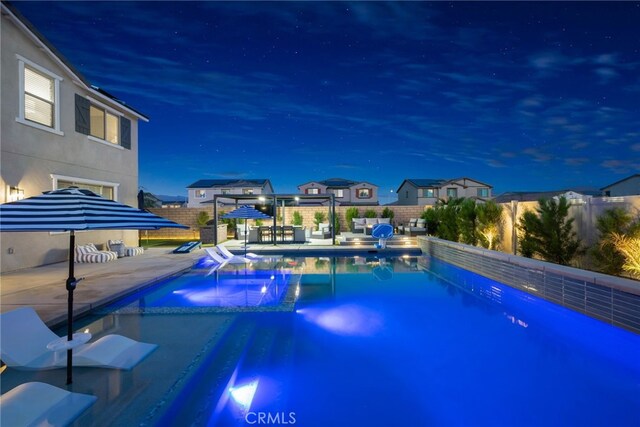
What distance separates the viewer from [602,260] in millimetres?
7301

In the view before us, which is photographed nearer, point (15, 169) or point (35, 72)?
point (15, 169)

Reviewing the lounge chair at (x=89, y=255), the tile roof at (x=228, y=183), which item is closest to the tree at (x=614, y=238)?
the lounge chair at (x=89, y=255)

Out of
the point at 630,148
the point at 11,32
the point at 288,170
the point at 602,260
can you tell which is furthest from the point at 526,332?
the point at 630,148

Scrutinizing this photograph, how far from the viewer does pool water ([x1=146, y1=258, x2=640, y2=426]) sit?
353cm

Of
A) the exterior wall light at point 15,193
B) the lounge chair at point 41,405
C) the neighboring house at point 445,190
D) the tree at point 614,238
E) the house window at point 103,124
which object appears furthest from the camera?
the neighboring house at point 445,190

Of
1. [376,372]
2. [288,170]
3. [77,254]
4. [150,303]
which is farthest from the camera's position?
[288,170]

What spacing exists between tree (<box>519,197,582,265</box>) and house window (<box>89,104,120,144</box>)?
14734 mm

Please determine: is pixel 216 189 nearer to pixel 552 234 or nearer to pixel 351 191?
pixel 351 191

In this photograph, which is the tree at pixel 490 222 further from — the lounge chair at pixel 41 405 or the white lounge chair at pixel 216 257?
the lounge chair at pixel 41 405

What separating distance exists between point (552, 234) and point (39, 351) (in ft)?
33.7

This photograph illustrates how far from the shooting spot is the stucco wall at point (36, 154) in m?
9.12

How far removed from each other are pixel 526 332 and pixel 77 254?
1242 centimetres

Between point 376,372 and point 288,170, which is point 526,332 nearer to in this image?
point 376,372

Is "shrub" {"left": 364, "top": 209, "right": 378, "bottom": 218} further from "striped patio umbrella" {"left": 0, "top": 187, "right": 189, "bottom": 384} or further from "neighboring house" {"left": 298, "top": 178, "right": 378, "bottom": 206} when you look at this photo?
"neighboring house" {"left": 298, "top": 178, "right": 378, "bottom": 206}
